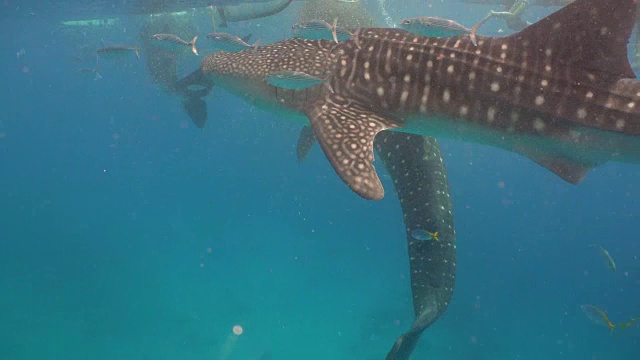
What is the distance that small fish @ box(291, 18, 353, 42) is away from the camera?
18.5 ft

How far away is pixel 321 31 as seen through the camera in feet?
19.0

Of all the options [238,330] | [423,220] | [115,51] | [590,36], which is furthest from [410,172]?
[238,330]

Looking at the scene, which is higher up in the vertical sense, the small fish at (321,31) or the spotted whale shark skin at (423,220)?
the small fish at (321,31)

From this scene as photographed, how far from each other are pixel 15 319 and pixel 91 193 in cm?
3921

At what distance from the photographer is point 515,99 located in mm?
4363

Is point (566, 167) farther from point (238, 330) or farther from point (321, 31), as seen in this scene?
point (238, 330)

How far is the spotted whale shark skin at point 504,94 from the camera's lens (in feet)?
13.1

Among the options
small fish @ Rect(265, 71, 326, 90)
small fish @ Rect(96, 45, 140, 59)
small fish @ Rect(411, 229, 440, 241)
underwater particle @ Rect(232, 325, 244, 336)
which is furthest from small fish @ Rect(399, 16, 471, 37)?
underwater particle @ Rect(232, 325, 244, 336)

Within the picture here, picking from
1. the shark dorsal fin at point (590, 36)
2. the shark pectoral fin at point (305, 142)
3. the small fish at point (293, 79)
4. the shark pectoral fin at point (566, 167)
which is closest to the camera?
the shark dorsal fin at point (590, 36)

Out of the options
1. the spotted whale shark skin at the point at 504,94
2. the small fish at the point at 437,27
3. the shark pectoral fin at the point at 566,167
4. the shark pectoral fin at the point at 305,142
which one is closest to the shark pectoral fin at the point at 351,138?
the spotted whale shark skin at the point at 504,94

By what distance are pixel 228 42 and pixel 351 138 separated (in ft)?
11.8

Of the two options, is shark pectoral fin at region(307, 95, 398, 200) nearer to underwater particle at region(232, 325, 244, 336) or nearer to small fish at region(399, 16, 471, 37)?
small fish at region(399, 16, 471, 37)

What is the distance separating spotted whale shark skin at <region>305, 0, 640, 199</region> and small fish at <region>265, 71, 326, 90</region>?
0.31 meters

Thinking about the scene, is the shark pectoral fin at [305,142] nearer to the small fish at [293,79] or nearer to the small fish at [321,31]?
the small fish at [321,31]
